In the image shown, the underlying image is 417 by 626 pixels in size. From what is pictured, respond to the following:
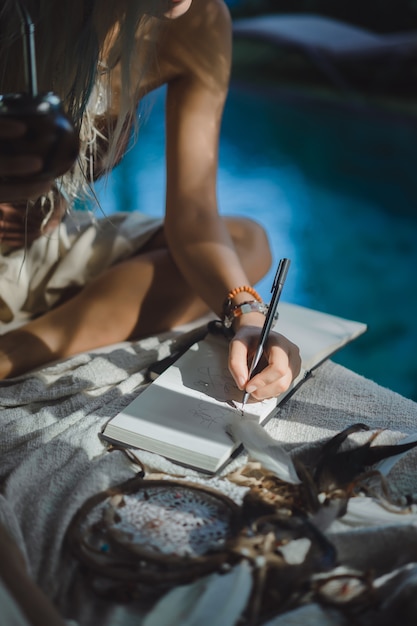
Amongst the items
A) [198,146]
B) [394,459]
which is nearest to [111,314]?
[198,146]

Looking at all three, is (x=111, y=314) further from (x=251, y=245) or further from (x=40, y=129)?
(x=40, y=129)

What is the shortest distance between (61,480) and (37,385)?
261 mm

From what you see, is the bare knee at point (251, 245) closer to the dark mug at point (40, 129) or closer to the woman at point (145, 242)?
the woman at point (145, 242)

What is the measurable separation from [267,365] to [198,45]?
622mm

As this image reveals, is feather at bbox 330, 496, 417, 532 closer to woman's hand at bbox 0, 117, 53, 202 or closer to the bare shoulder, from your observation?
woman's hand at bbox 0, 117, 53, 202

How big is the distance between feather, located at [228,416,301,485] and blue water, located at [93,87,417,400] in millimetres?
683

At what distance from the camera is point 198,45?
4.12 feet

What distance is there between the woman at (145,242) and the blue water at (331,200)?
0.12 meters

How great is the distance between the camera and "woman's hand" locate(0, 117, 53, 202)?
681 millimetres

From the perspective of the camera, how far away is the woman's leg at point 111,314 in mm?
1206

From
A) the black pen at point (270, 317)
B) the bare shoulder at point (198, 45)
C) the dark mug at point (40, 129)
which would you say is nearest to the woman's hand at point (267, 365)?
the black pen at point (270, 317)

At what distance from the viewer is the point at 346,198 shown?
9.48 ft

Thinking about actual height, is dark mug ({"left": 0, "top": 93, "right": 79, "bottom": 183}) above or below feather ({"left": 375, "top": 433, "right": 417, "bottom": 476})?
above

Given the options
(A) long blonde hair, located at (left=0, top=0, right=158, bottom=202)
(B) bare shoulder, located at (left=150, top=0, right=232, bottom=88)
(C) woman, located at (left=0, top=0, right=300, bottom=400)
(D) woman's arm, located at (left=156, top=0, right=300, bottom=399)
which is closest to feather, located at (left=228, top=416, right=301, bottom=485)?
(C) woman, located at (left=0, top=0, right=300, bottom=400)
